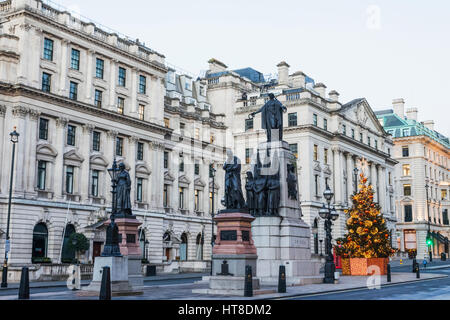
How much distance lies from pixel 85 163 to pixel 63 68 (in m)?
8.16

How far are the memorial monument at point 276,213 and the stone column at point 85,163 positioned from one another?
77.9 feet

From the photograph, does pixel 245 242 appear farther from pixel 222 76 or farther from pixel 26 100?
pixel 222 76

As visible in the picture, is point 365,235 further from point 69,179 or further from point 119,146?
point 119,146

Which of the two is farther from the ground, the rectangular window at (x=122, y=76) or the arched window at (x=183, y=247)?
the rectangular window at (x=122, y=76)

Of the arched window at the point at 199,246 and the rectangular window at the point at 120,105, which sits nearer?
the rectangular window at the point at 120,105

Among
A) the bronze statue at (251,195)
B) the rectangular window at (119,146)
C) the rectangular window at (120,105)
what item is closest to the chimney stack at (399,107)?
the rectangular window at (120,105)

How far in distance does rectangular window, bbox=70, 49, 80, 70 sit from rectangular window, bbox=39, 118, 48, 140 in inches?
226

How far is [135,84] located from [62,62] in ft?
29.7

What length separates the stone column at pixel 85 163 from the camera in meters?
47.9

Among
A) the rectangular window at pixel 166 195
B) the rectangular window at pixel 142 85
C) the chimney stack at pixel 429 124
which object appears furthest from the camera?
the chimney stack at pixel 429 124

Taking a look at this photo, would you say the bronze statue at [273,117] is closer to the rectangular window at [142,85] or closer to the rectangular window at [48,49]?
the rectangular window at [48,49]

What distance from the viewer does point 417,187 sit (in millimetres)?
95750

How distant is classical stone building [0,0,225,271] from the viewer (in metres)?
43.0

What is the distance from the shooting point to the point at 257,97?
71.9 meters
